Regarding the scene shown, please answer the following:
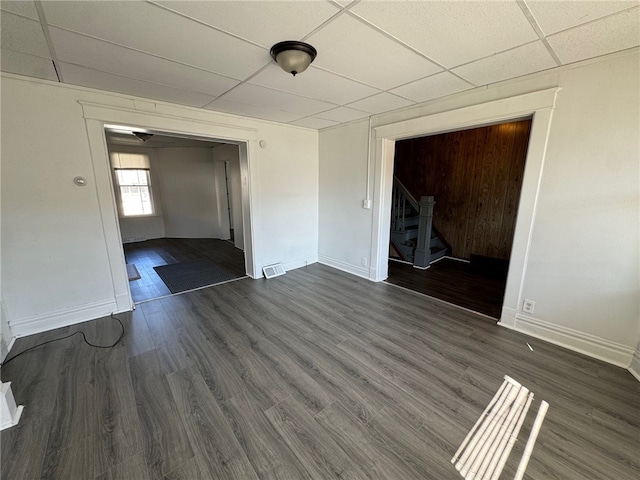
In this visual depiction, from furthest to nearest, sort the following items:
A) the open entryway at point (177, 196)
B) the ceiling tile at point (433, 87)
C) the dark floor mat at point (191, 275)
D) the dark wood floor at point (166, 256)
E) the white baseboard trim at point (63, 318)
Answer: the open entryway at point (177, 196), the dark floor mat at point (191, 275), the dark wood floor at point (166, 256), the white baseboard trim at point (63, 318), the ceiling tile at point (433, 87)

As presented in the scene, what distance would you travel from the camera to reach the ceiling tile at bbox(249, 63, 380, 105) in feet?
7.38

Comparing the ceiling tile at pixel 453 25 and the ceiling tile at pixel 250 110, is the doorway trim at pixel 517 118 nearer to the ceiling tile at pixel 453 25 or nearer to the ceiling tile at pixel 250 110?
the ceiling tile at pixel 453 25

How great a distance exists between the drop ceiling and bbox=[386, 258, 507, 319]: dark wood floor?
2479mm

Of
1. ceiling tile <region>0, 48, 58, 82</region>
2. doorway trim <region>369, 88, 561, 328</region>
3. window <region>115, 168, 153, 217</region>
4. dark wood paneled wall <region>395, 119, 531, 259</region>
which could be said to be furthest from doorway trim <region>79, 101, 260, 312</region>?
window <region>115, 168, 153, 217</region>

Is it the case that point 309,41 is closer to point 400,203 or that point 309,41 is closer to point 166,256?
point 400,203

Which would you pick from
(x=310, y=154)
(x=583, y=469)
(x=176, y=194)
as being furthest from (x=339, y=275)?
(x=176, y=194)

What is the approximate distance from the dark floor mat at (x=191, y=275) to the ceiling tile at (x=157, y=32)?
115 inches

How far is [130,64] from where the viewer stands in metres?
2.07

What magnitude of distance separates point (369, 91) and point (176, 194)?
20.9ft

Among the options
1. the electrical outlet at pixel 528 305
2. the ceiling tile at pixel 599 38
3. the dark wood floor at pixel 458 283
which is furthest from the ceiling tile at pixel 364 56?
the dark wood floor at pixel 458 283

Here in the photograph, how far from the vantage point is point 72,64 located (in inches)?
81.1

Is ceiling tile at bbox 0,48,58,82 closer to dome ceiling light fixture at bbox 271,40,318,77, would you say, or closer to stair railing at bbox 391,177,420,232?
dome ceiling light fixture at bbox 271,40,318,77

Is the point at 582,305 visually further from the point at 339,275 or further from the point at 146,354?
the point at 146,354

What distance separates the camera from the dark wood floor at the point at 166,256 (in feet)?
12.4
